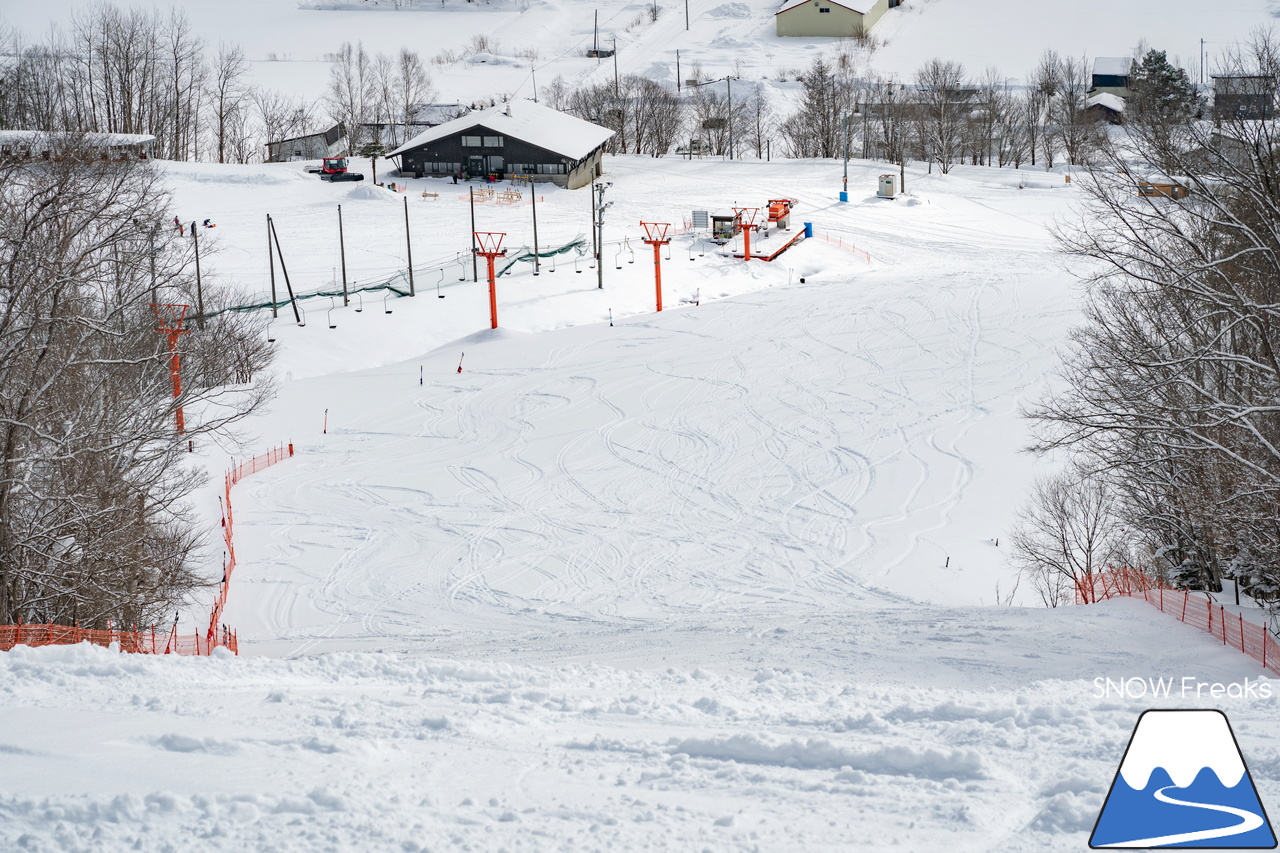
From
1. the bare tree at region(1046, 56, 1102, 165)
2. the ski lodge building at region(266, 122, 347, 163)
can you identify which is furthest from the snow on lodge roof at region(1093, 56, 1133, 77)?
the ski lodge building at region(266, 122, 347, 163)

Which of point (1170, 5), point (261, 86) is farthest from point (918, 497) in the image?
point (1170, 5)

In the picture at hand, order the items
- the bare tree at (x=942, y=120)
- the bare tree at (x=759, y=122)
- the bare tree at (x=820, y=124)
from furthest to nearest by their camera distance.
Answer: the bare tree at (x=759, y=122), the bare tree at (x=820, y=124), the bare tree at (x=942, y=120)

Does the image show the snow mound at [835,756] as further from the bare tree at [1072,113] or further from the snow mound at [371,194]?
the bare tree at [1072,113]

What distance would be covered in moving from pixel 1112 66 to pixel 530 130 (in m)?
41.3

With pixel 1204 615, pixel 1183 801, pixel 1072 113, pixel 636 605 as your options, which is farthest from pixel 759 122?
pixel 1183 801

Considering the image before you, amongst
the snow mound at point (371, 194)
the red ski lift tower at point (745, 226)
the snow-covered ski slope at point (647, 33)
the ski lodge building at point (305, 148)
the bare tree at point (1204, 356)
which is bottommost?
the bare tree at point (1204, 356)

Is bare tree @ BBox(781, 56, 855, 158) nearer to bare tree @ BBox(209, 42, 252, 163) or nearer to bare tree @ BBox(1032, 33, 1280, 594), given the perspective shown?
bare tree @ BBox(209, 42, 252, 163)

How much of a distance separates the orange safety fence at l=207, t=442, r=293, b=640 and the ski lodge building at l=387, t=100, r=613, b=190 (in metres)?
33.8

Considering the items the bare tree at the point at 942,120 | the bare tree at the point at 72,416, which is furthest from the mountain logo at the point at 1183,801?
the bare tree at the point at 942,120

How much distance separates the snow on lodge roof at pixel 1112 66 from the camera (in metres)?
75.3

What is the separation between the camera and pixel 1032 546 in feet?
65.6

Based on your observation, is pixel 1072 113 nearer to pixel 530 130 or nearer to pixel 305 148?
pixel 530 130

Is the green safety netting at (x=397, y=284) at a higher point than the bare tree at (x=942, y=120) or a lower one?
lower

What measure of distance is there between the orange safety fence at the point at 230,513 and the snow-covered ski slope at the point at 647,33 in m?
62.6
